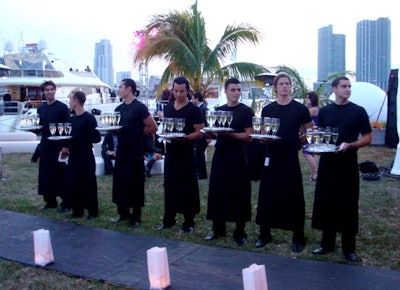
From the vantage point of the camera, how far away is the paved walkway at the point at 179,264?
4.49 meters

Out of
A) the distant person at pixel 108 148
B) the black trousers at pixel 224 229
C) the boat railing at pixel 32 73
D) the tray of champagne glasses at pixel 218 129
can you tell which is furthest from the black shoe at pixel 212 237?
the boat railing at pixel 32 73

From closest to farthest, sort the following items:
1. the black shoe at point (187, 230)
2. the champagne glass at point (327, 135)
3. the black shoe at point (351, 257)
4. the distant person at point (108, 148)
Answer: the champagne glass at point (327, 135) → the black shoe at point (351, 257) → the black shoe at point (187, 230) → the distant person at point (108, 148)

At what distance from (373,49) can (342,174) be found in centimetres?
1871

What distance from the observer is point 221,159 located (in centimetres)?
560

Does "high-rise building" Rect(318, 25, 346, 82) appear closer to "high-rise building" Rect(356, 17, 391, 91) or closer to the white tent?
"high-rise building" Rect(356, 17, 391, 91)

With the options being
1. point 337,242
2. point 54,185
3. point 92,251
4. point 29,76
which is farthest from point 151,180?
point 29,76

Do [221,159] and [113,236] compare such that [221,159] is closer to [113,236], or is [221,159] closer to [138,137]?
[138,137]

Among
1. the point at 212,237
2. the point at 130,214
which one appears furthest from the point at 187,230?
the point at 130,214

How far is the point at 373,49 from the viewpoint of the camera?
861 inches

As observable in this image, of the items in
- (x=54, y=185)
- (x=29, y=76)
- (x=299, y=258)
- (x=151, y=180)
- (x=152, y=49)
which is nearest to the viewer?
(x=299, y=258)

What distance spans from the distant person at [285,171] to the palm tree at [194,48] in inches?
402

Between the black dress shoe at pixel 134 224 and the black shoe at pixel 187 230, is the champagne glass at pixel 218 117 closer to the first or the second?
the black shoe at pixel 187 230

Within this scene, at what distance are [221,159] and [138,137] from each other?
4.34 feet

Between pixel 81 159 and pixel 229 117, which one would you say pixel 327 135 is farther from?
pixel 81 159
